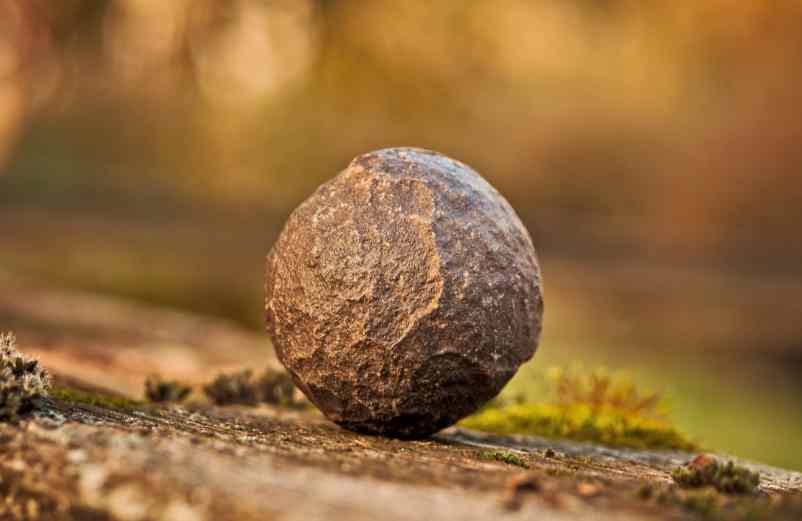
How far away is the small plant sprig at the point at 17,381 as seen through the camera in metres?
7.04

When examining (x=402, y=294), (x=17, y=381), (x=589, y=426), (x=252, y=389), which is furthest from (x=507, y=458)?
(x=252, y=389)

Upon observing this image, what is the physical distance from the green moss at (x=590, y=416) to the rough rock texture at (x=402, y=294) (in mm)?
3196

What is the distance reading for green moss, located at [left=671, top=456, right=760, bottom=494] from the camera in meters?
6.99

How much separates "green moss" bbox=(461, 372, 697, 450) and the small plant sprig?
567 cm

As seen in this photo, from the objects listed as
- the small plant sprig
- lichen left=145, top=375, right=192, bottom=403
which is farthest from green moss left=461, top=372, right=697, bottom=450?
the small plant sprig

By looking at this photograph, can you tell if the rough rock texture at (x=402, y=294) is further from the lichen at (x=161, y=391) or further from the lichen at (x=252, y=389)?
the lichen at (x=252, y=389)

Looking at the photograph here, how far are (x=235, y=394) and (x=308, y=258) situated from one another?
3.90 meters

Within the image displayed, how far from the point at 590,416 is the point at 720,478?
4557 millimetres

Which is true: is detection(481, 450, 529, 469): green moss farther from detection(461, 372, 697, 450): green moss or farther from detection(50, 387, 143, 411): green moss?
detection(50, 387, 143, 411): green moss

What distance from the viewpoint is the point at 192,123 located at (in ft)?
180

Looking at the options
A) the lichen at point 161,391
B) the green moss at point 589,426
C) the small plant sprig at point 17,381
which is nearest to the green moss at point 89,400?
the small plant sprig at point 17,381

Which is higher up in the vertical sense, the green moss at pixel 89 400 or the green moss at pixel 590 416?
the green moss at pixel 590 416

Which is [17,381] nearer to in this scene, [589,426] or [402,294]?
[402,294]

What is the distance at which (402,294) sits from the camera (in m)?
7.84
